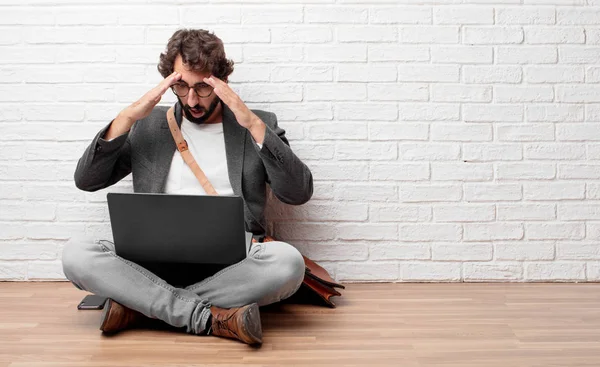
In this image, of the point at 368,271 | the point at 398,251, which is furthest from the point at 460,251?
the point at 368,271

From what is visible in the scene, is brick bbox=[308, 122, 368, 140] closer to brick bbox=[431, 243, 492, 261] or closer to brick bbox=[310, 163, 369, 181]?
brick bbox=[310, 163, 369, 181]

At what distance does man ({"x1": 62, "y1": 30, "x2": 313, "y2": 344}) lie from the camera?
6.97 ft

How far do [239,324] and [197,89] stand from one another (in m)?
0.89

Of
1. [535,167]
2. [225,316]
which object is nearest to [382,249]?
[535,167]

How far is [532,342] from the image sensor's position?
2035 millimetres

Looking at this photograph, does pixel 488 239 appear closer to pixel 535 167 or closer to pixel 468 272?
pixel 468 272

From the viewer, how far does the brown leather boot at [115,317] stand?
6.82 feet

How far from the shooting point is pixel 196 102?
2367 millimetres

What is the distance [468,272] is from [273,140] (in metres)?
1.18

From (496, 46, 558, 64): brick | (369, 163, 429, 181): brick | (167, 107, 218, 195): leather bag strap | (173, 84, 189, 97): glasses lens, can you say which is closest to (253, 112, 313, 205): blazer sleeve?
(167, 107, 218, 195): leather bag strap

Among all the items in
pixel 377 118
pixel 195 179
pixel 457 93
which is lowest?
pixel 195 179

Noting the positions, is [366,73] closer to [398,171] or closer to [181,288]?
[398,171]

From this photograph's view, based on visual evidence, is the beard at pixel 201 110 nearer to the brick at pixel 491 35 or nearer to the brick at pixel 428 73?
the brick at pixel 428 73

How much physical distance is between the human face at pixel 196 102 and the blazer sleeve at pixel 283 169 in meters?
0.25
